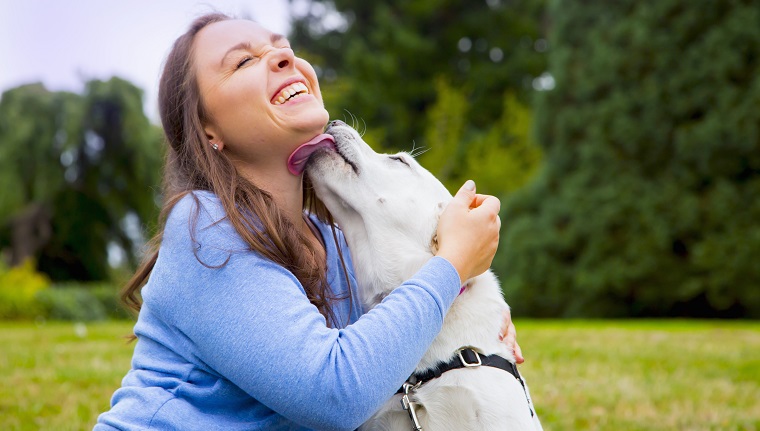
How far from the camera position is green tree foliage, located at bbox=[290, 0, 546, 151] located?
23734mm

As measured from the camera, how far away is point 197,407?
2.08m

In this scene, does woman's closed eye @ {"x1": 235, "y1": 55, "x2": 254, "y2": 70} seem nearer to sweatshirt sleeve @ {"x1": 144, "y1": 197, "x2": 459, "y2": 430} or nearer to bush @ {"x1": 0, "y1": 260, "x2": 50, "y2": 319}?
sweatshirt sleeve @ {"x1": 144, "y1": 197, "x2": 459, "y2": 430}

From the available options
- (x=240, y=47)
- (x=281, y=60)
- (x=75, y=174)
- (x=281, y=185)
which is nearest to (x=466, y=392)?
(x=281, y=185)

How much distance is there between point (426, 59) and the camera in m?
24.5

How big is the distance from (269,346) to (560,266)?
38.9ft

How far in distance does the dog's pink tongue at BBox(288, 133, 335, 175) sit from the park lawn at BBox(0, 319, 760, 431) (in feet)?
3.25

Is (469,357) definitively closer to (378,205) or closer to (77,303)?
(378,205)

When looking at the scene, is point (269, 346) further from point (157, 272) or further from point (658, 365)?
point (658, 365)

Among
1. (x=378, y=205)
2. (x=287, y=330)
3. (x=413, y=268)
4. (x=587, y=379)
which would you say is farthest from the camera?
(x=587, y=379)

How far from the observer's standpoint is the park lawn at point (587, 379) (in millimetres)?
3912

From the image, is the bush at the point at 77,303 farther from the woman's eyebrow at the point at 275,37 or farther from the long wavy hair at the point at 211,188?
Result: the woman's eyebrow at the point at 275,37

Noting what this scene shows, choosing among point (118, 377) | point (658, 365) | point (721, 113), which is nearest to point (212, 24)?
point (118, 377)

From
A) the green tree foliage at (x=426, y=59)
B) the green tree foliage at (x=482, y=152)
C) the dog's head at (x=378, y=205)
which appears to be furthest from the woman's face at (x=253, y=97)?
the green tree foliage at (x=426, y=59)

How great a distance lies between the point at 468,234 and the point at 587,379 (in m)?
3.29
